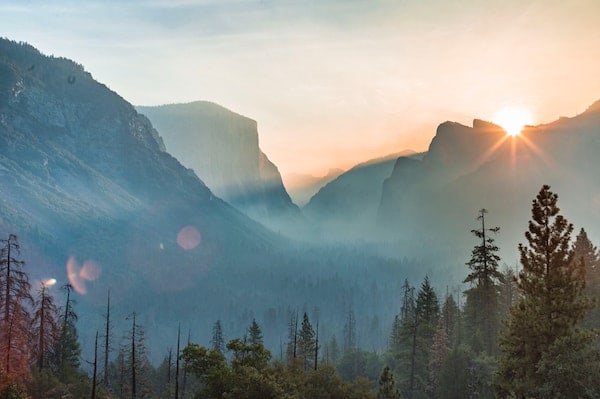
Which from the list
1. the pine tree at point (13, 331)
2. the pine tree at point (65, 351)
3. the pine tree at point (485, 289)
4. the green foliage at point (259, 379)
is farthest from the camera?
the pine tree at point (65, 351)

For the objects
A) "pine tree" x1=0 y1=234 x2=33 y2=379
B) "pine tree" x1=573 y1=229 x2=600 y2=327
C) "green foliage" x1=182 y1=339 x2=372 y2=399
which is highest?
"pine tree" x1=573 y1=229 x2=600 y2=327

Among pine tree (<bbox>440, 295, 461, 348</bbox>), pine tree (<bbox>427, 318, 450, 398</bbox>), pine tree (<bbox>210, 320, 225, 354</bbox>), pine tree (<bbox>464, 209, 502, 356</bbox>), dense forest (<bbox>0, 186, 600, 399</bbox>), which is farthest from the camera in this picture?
pine tree (<bbox>210, 320, 225, 354</bbox>)

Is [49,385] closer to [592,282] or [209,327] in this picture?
[592,282]

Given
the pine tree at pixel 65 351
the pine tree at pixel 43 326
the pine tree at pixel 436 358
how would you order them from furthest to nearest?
the pine tree at pixel 436 358
the pine tree at pixel 65 351
the pine tree at pixel 43 326

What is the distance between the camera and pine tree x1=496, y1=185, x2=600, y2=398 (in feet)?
80.5

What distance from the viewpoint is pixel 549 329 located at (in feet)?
85.9

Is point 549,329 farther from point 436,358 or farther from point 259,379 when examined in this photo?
point 436,358

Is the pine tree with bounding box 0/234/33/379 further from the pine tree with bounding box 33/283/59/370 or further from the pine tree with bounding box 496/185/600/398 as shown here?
the pine tree with bounding box 496/185/600/398

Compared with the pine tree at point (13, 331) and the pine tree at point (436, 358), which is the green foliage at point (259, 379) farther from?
the pine tree at point (436, 358)

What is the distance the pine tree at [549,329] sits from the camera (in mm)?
24547

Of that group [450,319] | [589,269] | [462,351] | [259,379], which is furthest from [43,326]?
[450,319]

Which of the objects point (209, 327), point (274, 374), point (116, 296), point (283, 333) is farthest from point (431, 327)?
point (116, 296)

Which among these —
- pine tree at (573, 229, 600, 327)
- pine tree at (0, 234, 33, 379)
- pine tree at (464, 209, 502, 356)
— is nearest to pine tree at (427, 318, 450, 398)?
pine tree at (464, 209, 502, 356)

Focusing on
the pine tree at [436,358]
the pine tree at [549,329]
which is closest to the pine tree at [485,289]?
the pine tree at [436,358]
